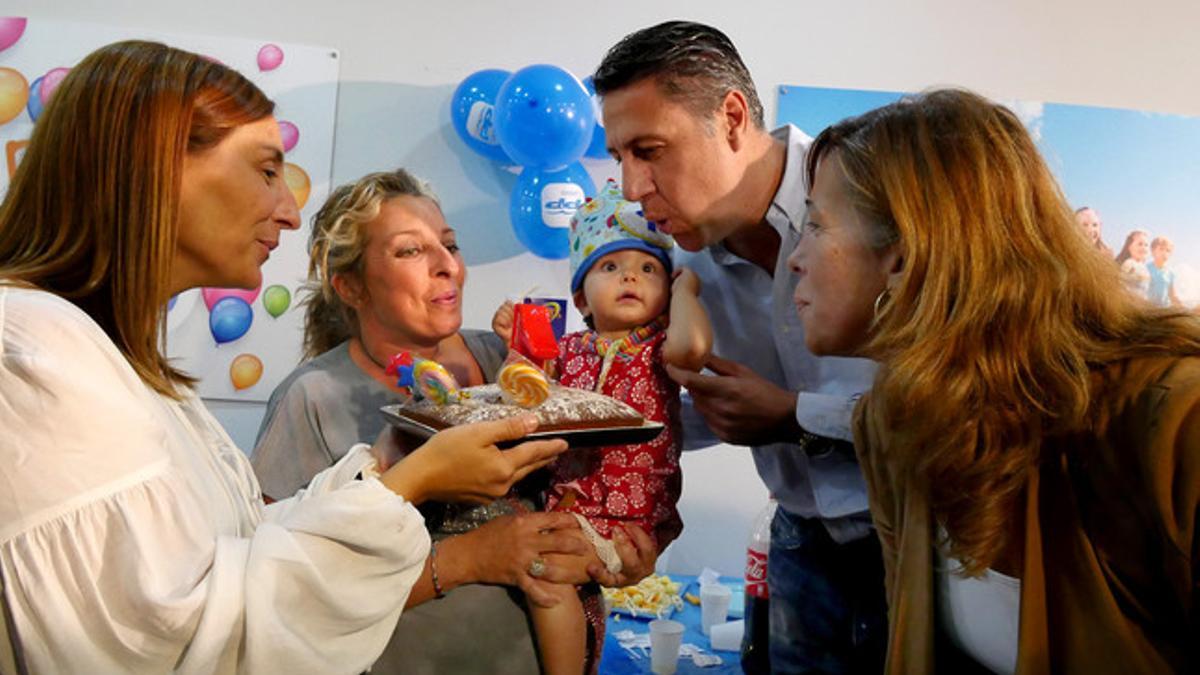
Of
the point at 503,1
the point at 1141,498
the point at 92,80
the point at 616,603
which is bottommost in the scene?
the point at 616,603

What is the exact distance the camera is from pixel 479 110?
470 centimetres

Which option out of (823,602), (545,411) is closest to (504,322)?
(545,411)

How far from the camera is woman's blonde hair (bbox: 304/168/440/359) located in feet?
8.10

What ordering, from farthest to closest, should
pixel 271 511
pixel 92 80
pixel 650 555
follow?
pixel 650 555 < pixel 271 511 < pixel 92 80

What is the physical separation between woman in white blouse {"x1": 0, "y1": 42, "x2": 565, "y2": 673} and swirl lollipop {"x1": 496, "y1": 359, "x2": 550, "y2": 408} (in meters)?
0.24

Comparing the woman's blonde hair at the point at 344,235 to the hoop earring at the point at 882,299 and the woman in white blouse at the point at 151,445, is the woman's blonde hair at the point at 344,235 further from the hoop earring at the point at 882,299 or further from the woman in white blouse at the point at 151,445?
the hoop earring at the point at 882,299

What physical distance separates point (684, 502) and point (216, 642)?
4.19 metres

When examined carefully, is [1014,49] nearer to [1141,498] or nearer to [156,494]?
[1141,498]

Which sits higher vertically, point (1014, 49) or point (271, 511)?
point (1014, 49)

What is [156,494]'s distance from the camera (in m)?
1.25

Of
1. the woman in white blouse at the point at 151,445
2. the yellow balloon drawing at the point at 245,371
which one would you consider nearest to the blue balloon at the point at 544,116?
the yellow balloon drawing at the point at 245,371

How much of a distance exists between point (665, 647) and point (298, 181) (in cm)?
315

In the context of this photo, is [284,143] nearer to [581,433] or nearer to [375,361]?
[375,361]

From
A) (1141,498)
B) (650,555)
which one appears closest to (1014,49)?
(650,555)
